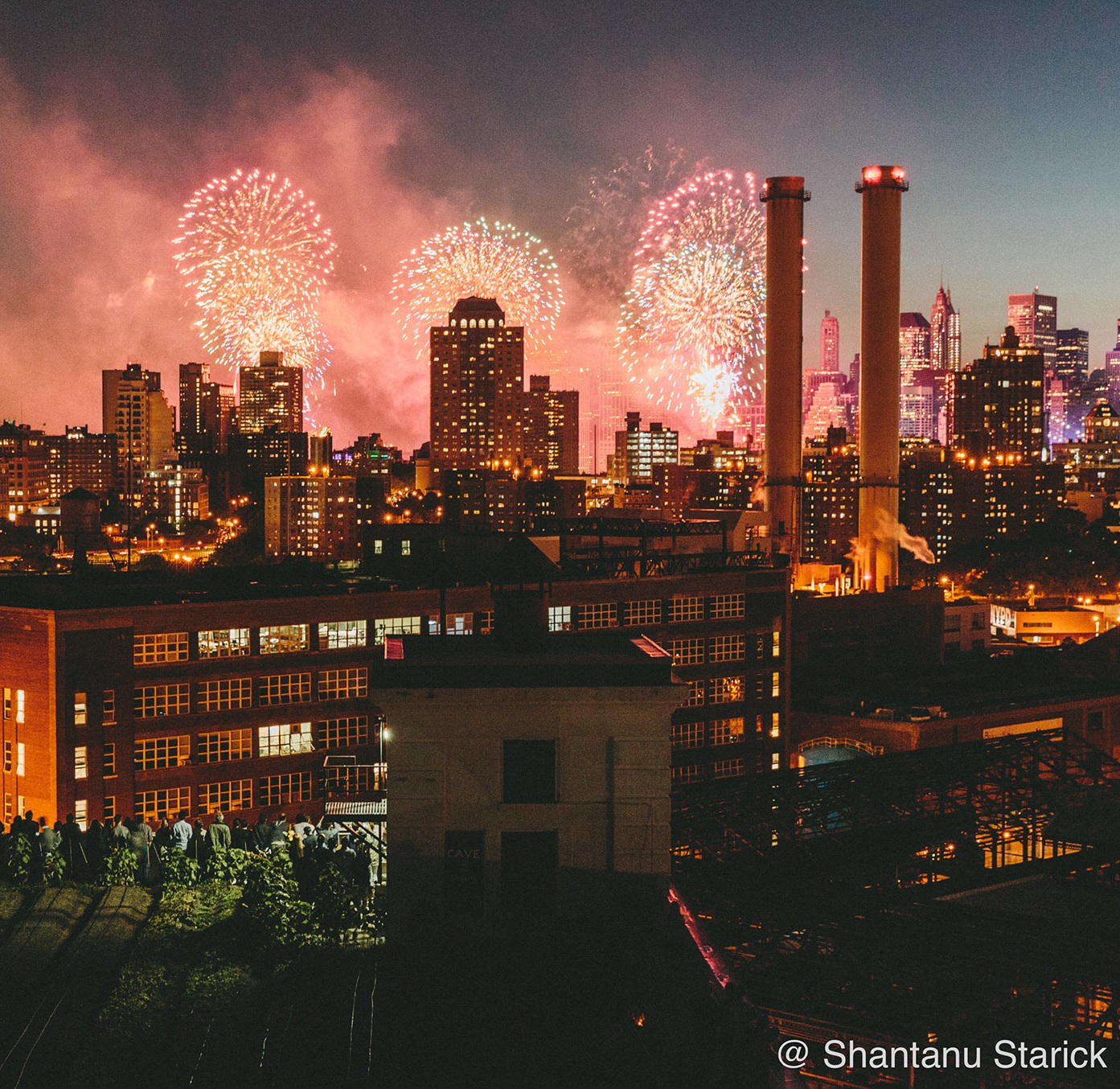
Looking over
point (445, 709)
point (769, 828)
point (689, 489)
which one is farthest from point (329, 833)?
point (689, 489)

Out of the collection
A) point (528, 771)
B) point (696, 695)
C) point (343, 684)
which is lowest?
point (696, 695)

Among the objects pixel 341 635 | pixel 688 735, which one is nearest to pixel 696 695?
pixel 688 735

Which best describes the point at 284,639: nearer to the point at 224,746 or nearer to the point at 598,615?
the point at 224,746

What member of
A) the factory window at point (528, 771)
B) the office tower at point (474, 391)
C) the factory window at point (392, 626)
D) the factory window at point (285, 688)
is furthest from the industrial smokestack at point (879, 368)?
the office tower at point (474, 391)

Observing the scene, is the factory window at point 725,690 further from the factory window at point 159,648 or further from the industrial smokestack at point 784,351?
the industrial smokestack at point 784,351

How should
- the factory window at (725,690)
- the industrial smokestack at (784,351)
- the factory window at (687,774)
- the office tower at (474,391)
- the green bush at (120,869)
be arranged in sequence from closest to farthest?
the green bush at (120,869), the factory window at (687,774), the factory window at (725,690), the industrial smokestack at (784,351), the office tower at (474,391)
